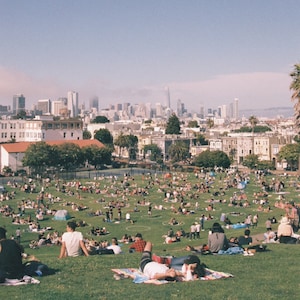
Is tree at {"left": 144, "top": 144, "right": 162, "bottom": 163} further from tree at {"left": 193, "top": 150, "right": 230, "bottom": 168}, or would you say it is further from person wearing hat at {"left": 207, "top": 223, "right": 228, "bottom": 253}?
person wearing hat at {"left": 207, "top": 223, "right": 228, "bottom": 253}

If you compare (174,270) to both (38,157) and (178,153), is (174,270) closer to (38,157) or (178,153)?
(38,157)

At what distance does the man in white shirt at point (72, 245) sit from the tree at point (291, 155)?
269ft

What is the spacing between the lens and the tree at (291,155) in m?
94.4

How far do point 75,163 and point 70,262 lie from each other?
249ft

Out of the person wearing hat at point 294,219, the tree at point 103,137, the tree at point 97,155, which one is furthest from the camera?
the tree at point 103,137

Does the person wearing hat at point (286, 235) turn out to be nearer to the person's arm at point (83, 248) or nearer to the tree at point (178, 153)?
the person's arm at point (83, 248)

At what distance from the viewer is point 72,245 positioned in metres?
15.2

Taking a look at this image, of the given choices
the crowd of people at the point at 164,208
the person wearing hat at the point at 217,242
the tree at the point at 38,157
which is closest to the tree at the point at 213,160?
the crowd of people at the point at 164,208

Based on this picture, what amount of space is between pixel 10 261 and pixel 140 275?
287 cm

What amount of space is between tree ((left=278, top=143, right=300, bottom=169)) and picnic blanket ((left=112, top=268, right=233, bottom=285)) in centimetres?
8287

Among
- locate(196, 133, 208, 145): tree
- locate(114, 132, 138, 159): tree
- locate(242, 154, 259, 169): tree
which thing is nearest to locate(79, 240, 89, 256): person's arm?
locate(242, 154, 259, 169): tree

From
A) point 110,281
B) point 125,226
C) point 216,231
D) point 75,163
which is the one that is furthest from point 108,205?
point 75,163

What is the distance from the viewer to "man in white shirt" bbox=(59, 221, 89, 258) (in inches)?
592

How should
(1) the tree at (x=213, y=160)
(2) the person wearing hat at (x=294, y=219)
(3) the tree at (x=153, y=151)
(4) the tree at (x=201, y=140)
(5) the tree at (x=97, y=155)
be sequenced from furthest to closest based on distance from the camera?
(4) the tree at (x=201, y=140)
(3) the tree at (x=153, y=151)
(1) the tree at (x=213, y=160)
(5) the tree at (x=97, y=155)
(2) the person wearing hat at (x=294, y=219)
